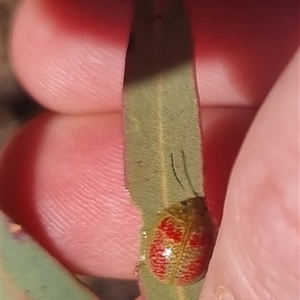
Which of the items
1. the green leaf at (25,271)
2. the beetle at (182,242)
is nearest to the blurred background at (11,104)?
the green leaf at (25,271)

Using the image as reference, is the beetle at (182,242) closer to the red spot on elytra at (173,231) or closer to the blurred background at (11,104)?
the red spot on elytra at (173,231)

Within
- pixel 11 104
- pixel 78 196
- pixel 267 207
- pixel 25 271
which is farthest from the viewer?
pixel 11 104

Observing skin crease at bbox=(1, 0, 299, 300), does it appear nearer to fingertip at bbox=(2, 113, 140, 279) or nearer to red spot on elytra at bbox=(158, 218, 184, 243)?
fingertip at bbox=(2, 113, 140, 279)

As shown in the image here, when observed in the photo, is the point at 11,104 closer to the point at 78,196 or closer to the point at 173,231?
the point at 78,196

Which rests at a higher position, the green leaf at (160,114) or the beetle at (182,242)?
the green leaf at (160,114)

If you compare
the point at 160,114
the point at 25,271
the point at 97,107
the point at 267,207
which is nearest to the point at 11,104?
the point at 97,107

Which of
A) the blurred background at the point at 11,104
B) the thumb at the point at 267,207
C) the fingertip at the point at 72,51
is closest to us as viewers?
the thumb at the point at 267,207
